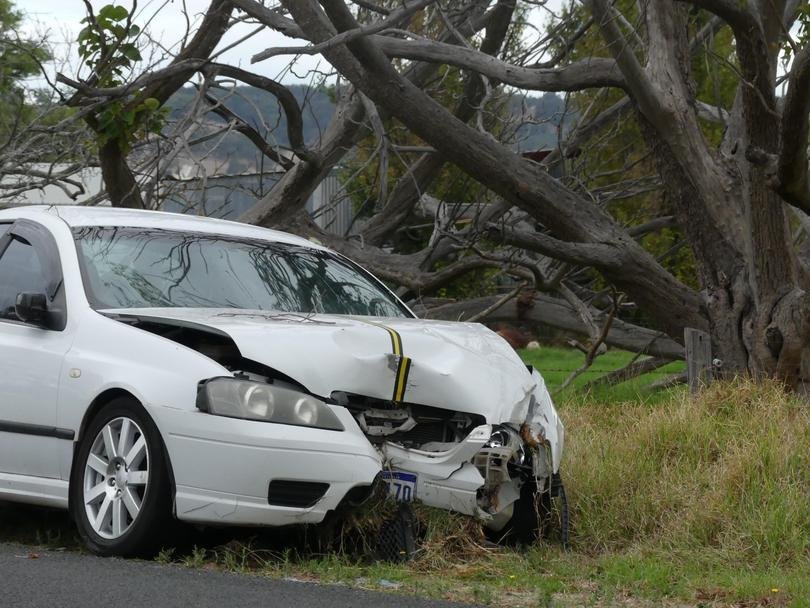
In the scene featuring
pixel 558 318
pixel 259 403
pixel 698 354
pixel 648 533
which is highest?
pixel 558 318

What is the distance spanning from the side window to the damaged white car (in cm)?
2

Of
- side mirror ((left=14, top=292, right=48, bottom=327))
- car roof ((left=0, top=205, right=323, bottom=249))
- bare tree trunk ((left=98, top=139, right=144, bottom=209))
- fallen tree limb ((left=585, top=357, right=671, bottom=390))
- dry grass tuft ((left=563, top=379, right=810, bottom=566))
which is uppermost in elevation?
bare tree trunk ((left=98, top=139, right=144, bottom=209))

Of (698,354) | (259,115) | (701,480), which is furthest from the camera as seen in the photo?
(259,115)

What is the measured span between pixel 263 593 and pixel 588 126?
9939 mm

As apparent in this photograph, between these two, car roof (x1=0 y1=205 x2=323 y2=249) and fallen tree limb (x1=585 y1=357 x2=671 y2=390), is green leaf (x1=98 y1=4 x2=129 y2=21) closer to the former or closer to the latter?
car roof (x1=0 y1=205 x2=323 y2=249)

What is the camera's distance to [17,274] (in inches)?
272

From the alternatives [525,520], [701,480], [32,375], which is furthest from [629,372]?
[32,375]

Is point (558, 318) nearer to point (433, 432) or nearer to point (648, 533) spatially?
point (648, 533)

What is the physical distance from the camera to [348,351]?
5781 mm

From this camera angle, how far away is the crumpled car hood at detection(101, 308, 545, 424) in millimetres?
5668

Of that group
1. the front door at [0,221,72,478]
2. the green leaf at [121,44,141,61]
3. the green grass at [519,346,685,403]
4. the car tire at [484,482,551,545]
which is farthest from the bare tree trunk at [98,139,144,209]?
the car tire at [484,482,551,545]

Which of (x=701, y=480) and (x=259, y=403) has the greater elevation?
(x=259, y=403)

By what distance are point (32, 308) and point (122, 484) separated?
108 cm

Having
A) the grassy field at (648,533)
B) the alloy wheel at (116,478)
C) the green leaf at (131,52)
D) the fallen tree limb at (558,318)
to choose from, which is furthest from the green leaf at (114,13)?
the alloy wheel at (116,478)
